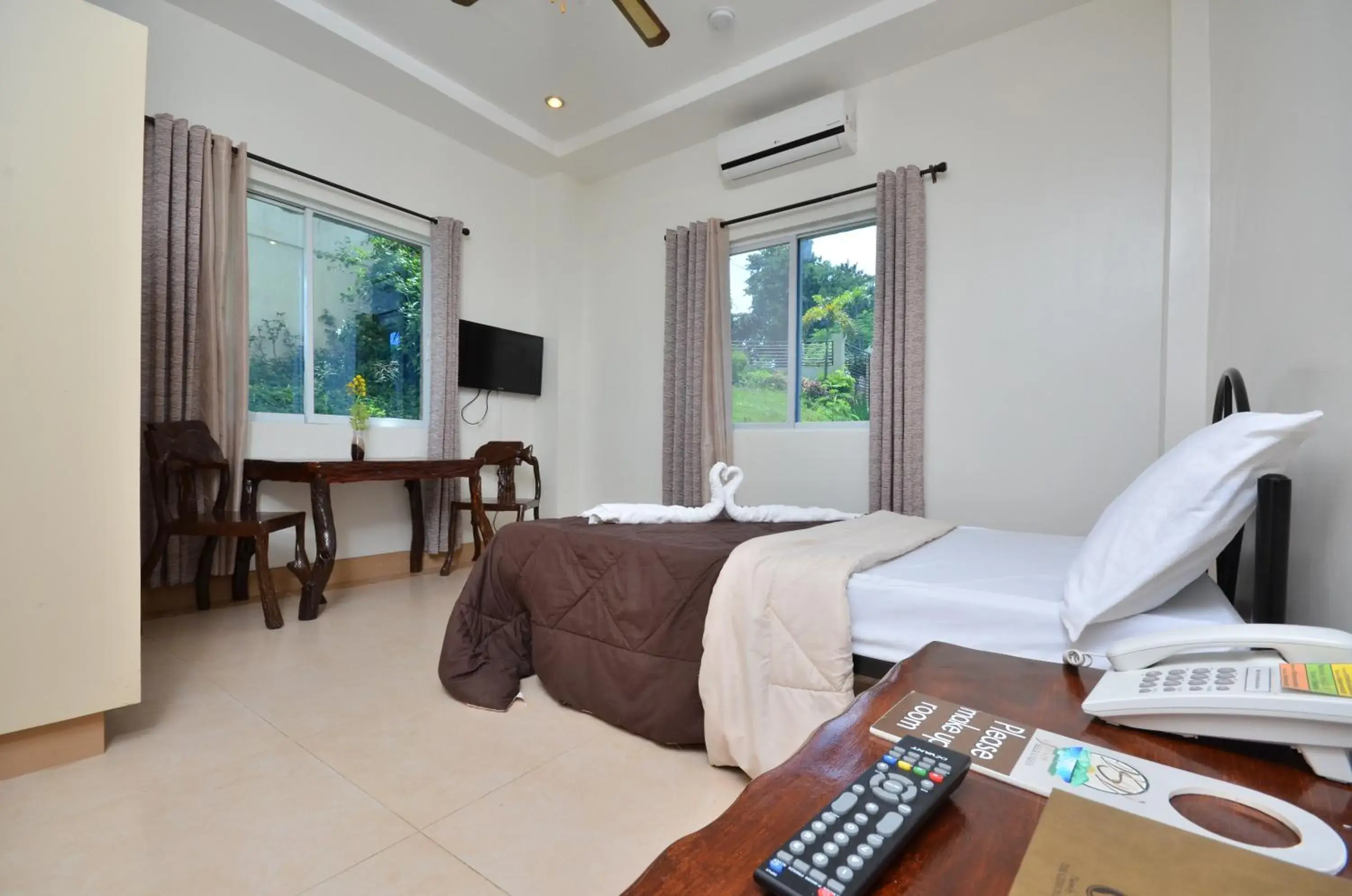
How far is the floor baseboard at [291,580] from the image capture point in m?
2.83

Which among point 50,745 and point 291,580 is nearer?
point 50,745

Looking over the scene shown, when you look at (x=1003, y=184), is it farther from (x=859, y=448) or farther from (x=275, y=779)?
(x=275, y=779)

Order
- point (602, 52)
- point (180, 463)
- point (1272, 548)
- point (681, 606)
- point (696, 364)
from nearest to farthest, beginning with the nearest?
point (1272, 548) < point (681, 606) < point (180, 463) < point (602, 52) < point (696, 364)

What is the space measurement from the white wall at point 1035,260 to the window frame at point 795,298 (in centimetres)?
10

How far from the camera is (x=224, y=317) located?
2998mm

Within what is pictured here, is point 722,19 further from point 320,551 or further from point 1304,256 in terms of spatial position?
point 320,551

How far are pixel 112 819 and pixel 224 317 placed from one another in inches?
96.4

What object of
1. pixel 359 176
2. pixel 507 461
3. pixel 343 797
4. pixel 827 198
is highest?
pixel 359 176

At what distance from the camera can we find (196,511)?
2682mm

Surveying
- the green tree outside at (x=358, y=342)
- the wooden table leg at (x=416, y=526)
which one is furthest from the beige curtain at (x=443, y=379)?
the green tree outside at (x=358, y=342)

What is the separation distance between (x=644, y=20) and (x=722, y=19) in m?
0.92

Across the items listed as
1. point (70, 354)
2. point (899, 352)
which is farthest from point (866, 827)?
point (899, 352)

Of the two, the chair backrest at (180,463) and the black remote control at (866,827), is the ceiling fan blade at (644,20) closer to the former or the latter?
the chair backrest at (180,463)

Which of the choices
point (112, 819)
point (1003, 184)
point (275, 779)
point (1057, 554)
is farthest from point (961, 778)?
point (1003, 184)
